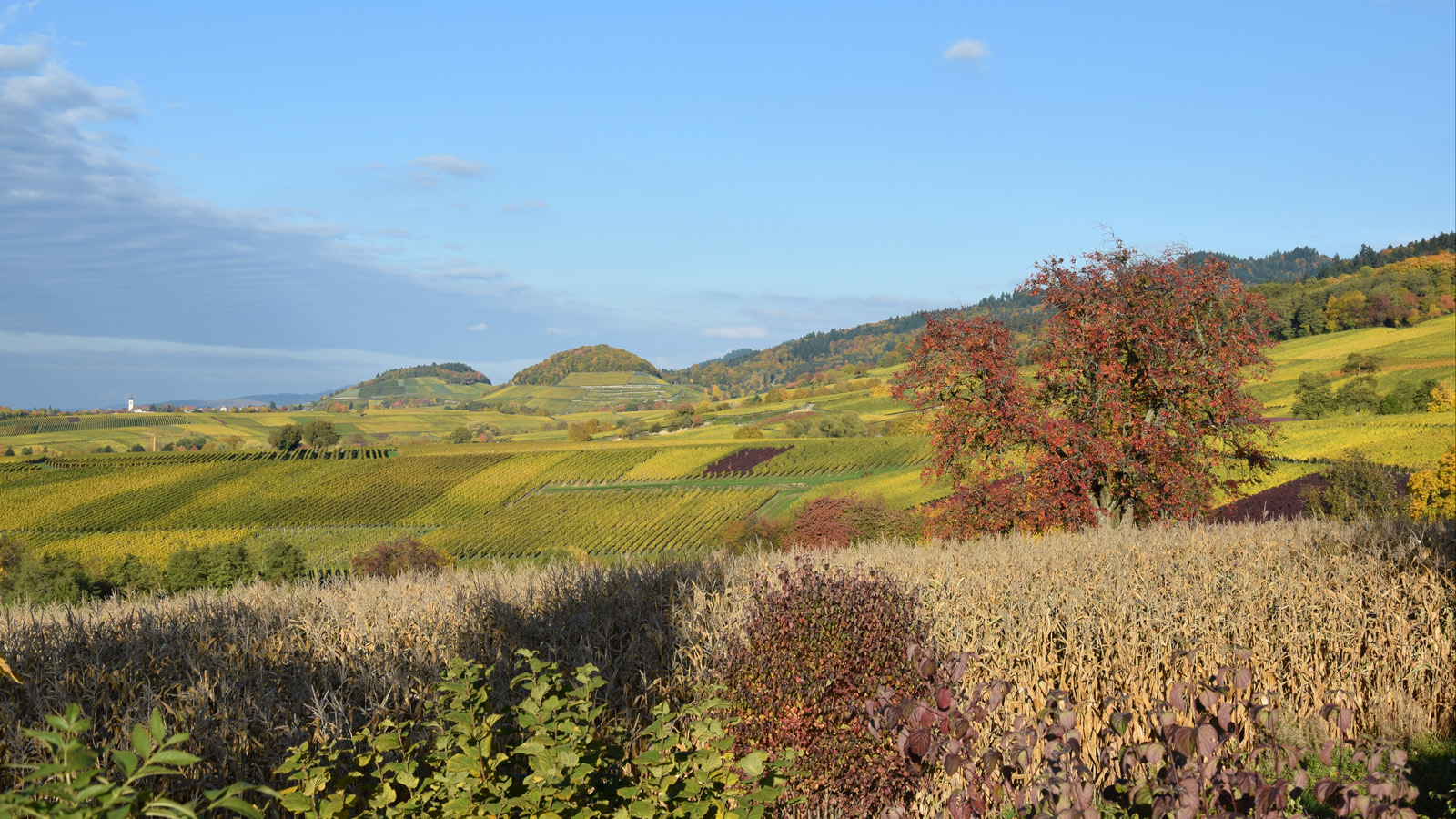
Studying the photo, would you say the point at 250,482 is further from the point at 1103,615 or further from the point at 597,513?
the point at 1103,615

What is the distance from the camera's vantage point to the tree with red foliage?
14.0 metres

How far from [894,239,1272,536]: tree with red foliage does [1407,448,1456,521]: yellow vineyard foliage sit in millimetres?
19054

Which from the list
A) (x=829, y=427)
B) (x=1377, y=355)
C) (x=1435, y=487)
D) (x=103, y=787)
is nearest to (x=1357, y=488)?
(x=1435, y=487)

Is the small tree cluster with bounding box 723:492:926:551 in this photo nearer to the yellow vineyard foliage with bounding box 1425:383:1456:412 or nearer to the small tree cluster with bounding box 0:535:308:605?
the small tree cluster with bounding box 0:535:308:605

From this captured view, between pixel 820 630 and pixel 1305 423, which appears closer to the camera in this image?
pixel 820 630

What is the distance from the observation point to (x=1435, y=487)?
2928 centimetres

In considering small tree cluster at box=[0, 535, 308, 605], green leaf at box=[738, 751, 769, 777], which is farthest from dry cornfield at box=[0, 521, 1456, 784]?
small tree cluster at box=[0, 535, 308, 605]

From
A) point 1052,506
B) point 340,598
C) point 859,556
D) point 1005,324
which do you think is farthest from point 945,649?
point 1005,324

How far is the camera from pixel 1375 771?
3361 millimetres

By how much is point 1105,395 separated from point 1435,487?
75.8ft

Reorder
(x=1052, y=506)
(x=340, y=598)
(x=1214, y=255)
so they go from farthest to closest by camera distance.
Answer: (x=1214, y=255) → (x=1052, y=506) → (x=340, y=598)

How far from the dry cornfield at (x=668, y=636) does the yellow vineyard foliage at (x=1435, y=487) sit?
27.4 metres

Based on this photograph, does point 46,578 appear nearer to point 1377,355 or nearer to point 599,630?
point 599,630

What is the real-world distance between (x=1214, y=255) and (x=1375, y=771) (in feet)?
44.9
